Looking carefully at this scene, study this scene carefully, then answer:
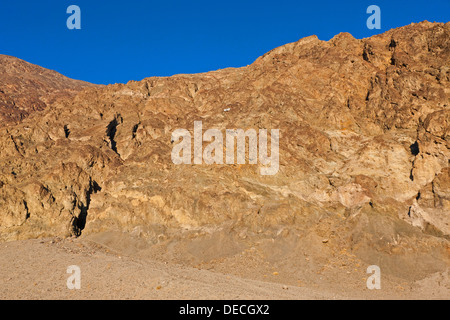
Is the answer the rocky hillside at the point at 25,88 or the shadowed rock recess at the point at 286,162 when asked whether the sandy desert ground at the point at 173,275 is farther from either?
the rocky hillside at the point at 25,88

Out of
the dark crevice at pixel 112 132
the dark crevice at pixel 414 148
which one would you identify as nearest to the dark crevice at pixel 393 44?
the dark crevice at pixel 414 148

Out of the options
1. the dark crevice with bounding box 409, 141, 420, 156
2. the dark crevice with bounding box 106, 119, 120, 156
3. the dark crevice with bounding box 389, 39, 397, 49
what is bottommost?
the dark crevice with bounding box 409, 141, 420, 156

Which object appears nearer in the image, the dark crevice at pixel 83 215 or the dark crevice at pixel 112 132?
the dark crevice at pixel 83 215

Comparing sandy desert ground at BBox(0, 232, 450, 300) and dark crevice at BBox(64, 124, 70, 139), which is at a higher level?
dark crevice at BBox(64, 124, 70, 139)

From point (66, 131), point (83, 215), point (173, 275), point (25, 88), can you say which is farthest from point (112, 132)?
point (25, 88)

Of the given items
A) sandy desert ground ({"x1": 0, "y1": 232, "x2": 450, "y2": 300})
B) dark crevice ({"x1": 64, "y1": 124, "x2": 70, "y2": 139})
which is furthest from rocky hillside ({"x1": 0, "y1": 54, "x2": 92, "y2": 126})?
sandy desert ground ({"x1": 0, "y1": 232, "x2": 450, "y2": 300})

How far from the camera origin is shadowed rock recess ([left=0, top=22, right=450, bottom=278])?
96.9 feet

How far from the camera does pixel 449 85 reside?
36.4m

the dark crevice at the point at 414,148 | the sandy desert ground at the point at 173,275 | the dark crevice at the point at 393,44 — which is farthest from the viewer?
the dark crevice at the point at 393,44

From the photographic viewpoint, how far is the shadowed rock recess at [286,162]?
1163 inches

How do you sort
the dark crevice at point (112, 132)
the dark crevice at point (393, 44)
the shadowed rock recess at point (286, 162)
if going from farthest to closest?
the dark crevice at point (393, 44)
the dark crevice at point (112, 132)
the shadowed rock recess at point (286, 162)

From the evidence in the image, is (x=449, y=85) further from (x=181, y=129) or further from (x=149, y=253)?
(x=149, y=253)

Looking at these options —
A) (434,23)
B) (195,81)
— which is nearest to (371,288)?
(434,23)

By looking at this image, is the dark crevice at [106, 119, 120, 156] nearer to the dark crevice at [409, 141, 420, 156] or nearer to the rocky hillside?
the rocky hillside
